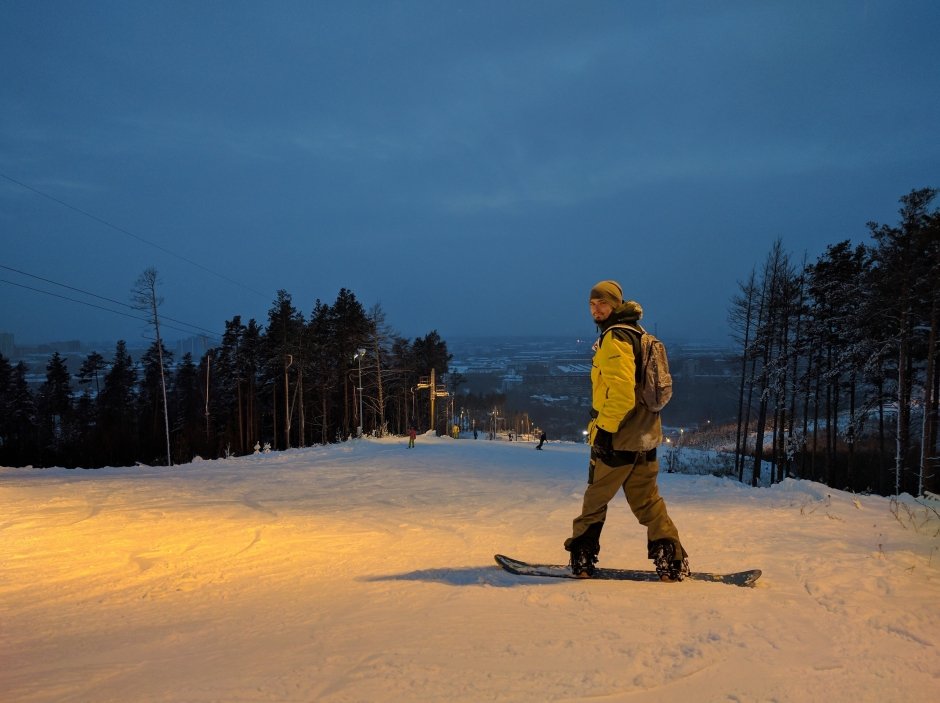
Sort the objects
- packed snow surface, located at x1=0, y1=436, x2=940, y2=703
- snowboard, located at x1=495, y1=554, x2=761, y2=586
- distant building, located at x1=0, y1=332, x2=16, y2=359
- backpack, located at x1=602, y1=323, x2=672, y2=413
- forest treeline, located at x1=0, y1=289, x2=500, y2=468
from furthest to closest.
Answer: distant building, located at x1=0, y1=332, x2=16, y2=359 < forest treeline, located at x1=0, y1=289, x2=500, y2=468 < backpack, located at x1=602, y1=323, x2=672, y2=413 < snowboard, located at x1=495, y1=554, x2=761, y2=586 < packed snow surface, located at x1=0, y1=436, x2=940, y2=703

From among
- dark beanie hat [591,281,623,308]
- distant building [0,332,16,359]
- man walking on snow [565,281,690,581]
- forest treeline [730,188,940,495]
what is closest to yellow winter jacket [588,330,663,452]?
man walking on snow [565,281,690,581]

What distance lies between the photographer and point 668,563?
4.59 m

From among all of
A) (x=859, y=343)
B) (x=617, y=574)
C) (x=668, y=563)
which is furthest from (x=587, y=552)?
(x=859, y=343)

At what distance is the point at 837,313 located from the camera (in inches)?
1190

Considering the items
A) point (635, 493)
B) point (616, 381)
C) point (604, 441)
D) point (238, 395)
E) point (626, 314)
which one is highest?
point (626, 314)

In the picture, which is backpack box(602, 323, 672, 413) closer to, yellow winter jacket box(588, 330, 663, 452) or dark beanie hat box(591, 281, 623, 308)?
yellow winter jacket box(588, 330, 663, 452)

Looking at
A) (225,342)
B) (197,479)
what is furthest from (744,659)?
(225,342)

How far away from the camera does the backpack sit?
184 inches

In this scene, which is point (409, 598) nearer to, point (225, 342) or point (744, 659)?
point (744, 659)

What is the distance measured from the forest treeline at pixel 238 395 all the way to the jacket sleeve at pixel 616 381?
31974mm

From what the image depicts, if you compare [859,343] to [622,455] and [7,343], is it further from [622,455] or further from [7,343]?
[7,343]

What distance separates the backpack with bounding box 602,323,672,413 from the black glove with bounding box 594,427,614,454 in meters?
0.41

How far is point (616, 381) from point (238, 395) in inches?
2002

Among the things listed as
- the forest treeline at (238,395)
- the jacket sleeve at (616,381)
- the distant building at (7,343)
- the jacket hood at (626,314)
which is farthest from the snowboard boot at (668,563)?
the distant building at (7,343)
